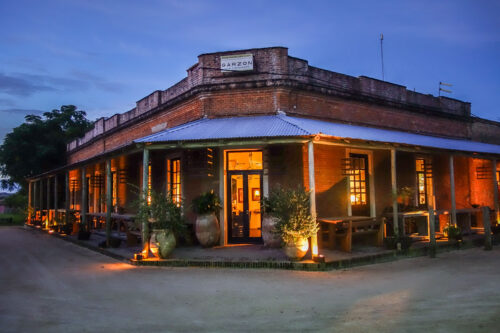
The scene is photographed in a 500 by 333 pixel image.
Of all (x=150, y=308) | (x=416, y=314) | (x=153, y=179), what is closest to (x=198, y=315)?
(x=150, y=308)

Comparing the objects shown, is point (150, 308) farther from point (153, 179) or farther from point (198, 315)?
point (153, 179)

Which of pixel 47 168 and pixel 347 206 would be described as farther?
pixel 47 168

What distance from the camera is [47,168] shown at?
27125 mm

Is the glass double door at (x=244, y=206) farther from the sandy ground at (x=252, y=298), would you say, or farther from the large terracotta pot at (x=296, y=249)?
the sandy ground at (x=252, y=298)

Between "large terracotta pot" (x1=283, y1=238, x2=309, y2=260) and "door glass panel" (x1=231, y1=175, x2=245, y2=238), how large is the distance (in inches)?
108

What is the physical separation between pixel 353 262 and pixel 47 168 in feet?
80.6

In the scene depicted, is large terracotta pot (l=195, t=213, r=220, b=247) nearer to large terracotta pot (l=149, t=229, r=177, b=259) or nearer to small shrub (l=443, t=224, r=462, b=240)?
large terracotta pot (l=149, t=229, r=177, b=259)

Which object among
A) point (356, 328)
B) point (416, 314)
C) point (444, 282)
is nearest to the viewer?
point (356, 328)

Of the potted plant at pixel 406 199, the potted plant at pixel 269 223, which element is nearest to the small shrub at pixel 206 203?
the potted plant at pixel 269 223

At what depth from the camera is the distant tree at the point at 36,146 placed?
26.4m

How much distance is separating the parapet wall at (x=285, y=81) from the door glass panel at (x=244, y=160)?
76.3 inches

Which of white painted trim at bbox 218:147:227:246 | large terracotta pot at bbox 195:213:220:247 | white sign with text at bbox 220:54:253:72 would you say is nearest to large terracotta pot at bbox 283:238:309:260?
large terracotta pot at bbox 195:213:220:247

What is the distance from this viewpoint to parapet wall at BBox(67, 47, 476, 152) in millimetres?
11141

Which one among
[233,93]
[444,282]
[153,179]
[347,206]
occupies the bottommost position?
[444,282]
